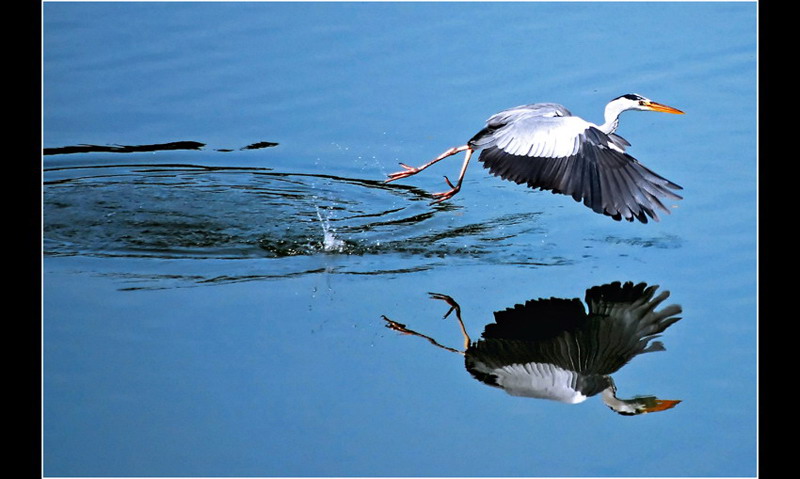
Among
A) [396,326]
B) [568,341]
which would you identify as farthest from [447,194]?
[568,341]

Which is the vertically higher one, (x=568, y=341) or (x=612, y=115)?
(x=612, y=115)

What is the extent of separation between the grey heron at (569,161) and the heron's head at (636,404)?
1.86 meters

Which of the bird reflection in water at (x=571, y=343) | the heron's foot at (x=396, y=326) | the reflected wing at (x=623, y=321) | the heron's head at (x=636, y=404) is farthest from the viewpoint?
the heron's foot at (x=396, y=326)

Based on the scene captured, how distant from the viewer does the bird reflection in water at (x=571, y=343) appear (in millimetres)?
7160

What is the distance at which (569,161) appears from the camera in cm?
890

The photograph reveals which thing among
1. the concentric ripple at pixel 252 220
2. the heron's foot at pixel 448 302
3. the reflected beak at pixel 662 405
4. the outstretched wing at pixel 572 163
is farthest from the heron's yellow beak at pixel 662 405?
the concentric ripple at pixel 252 220

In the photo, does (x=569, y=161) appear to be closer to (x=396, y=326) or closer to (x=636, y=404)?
(x=396, y=326)

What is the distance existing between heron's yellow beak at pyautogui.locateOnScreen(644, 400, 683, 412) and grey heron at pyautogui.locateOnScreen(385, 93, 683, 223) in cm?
187

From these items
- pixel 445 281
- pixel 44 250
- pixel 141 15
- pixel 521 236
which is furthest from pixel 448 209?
pixel 141 15

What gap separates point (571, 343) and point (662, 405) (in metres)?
0.89

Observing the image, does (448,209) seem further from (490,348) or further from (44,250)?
(44,250)

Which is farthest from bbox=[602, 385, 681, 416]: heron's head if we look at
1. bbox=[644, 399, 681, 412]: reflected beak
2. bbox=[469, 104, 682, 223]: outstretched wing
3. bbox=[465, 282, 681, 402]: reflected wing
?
bbox=[469, 104, 682, 223]: outstretched wing

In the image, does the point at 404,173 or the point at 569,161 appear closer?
the point at 569,161

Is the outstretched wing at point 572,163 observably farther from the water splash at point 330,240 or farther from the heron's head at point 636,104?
the water splash at point 330,240
